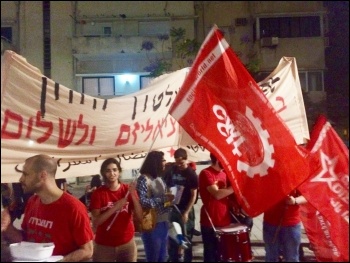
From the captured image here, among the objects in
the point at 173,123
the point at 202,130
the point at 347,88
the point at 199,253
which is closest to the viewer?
the point at 202,130

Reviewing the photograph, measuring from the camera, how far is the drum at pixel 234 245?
4.82m

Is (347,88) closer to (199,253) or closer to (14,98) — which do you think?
(199,253)

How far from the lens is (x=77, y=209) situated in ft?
10.2

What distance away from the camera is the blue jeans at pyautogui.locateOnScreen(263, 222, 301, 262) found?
15.7 ft

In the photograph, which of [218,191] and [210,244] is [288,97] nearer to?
[218,191]

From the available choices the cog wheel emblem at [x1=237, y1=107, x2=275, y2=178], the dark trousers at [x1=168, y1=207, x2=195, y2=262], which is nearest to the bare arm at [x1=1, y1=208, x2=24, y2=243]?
the cog wheel emblem at [x1=237, y1=107, x2=275, y2=178]

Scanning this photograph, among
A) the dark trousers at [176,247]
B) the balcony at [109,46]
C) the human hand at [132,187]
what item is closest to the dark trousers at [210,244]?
the dark trousers at [176,247]

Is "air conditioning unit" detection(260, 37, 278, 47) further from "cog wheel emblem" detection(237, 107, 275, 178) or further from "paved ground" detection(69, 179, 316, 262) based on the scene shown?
"cog wheel emblem" detection(237, 107, 275, 178)

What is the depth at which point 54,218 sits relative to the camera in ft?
10.2

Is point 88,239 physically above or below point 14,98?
below

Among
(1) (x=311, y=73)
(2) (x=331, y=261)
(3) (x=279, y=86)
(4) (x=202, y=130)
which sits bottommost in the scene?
(2) (x=331, y=261)

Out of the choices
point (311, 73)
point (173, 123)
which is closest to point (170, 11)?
point (311, 73)

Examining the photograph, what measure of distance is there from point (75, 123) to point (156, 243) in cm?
178

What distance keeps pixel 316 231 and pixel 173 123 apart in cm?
166
